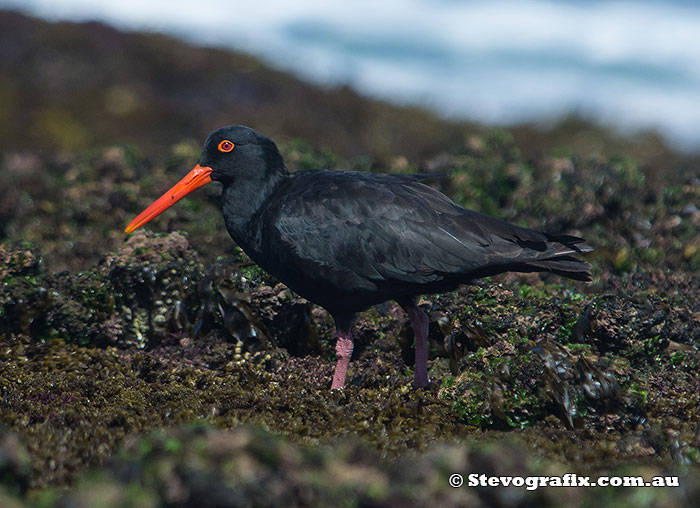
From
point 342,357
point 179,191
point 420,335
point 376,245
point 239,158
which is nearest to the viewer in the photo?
point 376,245

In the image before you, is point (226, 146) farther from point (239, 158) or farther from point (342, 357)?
point (342, 357)

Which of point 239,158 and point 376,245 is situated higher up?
point 239,158

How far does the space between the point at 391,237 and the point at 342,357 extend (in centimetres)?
101

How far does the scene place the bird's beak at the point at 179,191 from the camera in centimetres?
630

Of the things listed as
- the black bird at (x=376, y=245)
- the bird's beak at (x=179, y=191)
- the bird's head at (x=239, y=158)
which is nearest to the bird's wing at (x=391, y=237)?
the black bird at (x=376, y=245)

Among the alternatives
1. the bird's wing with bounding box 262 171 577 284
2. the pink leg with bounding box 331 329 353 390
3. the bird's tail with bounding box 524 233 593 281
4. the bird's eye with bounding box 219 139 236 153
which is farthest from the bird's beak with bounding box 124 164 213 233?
the bird's tail with bounding box 524 233 593 281

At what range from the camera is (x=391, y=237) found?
18.2 ft

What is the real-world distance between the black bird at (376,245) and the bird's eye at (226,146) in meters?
0.60

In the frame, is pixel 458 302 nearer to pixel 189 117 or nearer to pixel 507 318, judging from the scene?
pixel 507 318

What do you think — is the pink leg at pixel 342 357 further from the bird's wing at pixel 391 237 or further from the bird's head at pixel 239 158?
the bird's head at pixel 239 158

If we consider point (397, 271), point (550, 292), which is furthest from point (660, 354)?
point (397, 271)

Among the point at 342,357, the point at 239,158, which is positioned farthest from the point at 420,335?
the point at 239,158

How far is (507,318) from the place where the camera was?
20.2ft

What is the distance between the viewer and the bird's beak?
6.30m
